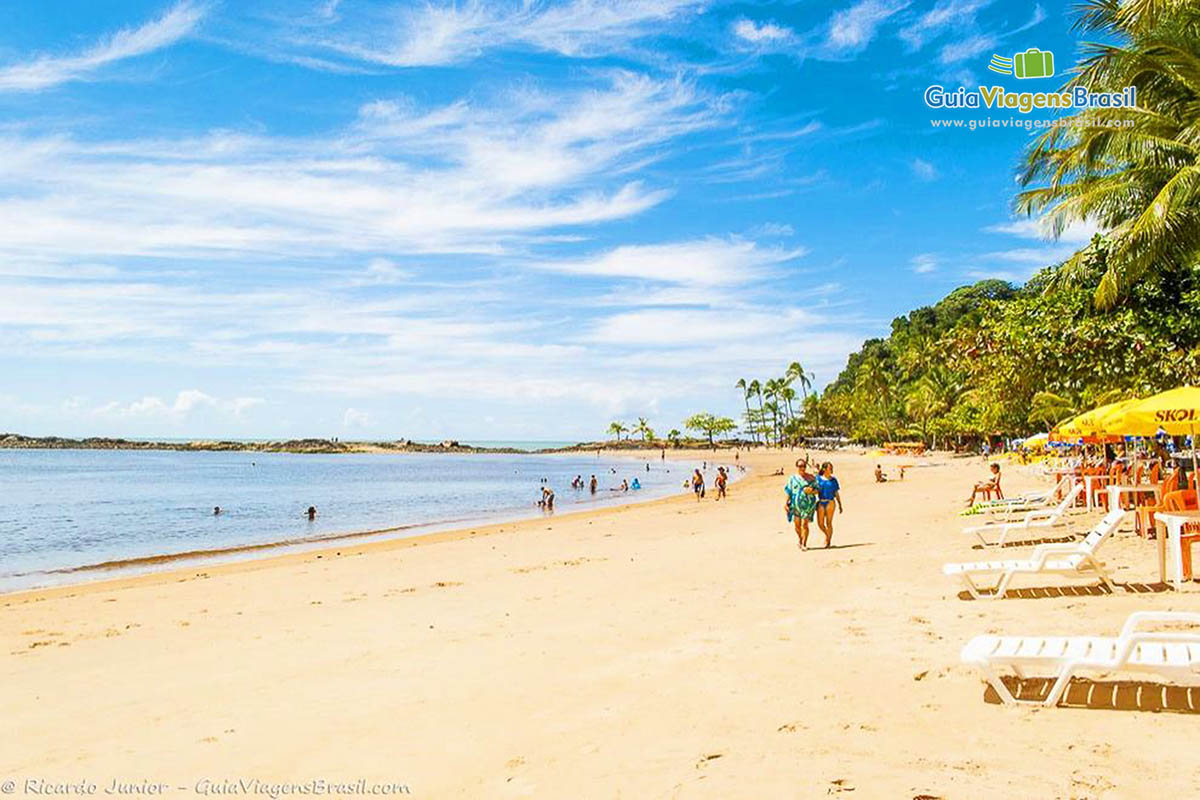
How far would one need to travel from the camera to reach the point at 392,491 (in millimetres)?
53031

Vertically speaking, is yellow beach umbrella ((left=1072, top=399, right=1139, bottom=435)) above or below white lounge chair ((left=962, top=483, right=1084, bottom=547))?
above

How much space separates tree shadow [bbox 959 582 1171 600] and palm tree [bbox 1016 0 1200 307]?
20.1 ft

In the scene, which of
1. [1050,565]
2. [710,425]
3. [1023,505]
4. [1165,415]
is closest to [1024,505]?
[1023,505]

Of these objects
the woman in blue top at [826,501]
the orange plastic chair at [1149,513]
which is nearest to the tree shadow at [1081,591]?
the orange plastic chair at [1149,513]

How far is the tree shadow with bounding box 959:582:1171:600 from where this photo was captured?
311 inches

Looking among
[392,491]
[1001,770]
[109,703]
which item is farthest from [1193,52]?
[392,491]

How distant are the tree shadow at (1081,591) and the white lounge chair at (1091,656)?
314 centimetres

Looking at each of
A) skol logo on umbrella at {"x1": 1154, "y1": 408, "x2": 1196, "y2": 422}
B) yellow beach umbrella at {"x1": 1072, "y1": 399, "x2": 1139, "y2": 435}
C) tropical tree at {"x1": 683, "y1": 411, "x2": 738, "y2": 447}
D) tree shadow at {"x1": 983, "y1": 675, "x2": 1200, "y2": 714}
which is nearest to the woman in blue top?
yellow beach umbrella at {"x1": 1072, "y1": 399, "x2": 1139, "y2": 435}

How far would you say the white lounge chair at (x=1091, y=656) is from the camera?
4.48 m

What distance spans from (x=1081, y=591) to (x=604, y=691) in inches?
210

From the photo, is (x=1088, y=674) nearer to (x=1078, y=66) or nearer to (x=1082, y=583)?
(x=1082, y=583)

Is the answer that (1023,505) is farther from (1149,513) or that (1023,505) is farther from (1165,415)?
(1165,415)

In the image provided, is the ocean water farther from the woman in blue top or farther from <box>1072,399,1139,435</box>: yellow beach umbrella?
<box>1072,399,1139,435</box>: yellow beach umbrella

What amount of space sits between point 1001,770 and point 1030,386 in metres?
14.4
